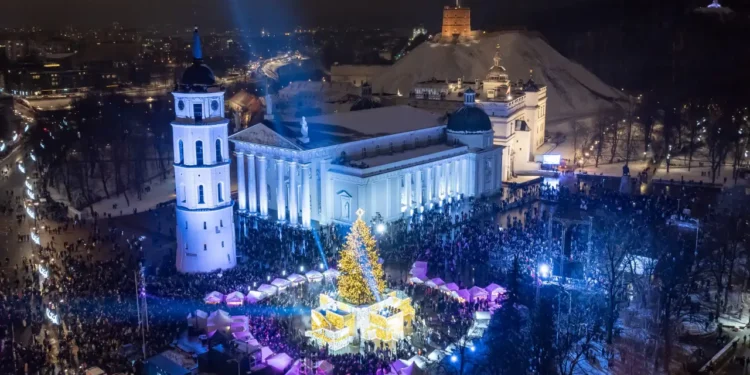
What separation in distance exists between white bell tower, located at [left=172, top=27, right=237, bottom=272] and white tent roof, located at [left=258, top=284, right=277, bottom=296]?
14.5 ft

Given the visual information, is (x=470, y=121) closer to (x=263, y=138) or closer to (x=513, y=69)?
(x=263, y=138)

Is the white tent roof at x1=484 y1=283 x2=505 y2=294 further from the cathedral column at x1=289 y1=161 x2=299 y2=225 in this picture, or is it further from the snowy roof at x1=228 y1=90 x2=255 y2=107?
the snowy roof at x1=228 y1=90 x2=255 y2=107

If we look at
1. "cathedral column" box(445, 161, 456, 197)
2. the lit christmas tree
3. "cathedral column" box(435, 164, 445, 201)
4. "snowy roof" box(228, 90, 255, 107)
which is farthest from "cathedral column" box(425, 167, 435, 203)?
"snowy roof" box(228, 90, 255, 107)

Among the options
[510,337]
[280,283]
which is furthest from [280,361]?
[510,337]

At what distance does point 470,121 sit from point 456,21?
50543mm

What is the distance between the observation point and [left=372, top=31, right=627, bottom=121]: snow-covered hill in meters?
75.6

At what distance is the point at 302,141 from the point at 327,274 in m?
10.4

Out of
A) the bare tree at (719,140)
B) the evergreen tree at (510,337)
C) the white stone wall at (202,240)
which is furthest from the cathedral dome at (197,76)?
the bare tree at (719,140)

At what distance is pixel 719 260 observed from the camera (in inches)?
992

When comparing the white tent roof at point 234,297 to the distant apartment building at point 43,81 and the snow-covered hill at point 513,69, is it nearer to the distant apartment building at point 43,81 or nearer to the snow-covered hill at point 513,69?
the snow-covered hill at point 513,69

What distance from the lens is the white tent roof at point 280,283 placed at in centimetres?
→ 2554

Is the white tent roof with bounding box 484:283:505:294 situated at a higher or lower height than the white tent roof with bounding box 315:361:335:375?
lower

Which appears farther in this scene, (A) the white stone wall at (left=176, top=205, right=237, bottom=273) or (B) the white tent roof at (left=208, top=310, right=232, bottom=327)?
(A) the white stone wall at (left=176, top=205, right=237, bottom=273)

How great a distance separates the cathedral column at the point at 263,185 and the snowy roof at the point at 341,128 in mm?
1059
